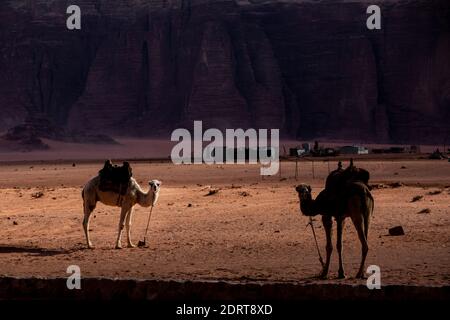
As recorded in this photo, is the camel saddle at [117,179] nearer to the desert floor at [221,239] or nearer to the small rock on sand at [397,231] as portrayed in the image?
the desert floor at [221,239]

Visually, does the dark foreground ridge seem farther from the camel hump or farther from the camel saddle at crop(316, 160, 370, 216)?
the camel hump

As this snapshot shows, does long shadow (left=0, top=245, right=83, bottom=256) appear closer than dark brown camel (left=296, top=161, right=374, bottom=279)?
No

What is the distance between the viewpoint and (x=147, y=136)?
343 feet

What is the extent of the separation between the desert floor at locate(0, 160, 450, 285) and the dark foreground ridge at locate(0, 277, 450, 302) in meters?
0.90

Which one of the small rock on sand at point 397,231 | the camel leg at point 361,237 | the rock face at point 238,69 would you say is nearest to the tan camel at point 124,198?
the small rock on sand at point 397,231

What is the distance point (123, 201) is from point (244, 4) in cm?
10310

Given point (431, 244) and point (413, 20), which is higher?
point (413, 20)

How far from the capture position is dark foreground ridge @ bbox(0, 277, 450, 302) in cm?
1027

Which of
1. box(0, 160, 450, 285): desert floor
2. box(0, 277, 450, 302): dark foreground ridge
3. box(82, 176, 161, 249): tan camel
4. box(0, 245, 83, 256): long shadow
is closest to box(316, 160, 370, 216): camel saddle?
box(0, 160, 450, 285): desert floor

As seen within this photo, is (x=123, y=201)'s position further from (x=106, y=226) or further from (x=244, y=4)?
(x=244, y=4)

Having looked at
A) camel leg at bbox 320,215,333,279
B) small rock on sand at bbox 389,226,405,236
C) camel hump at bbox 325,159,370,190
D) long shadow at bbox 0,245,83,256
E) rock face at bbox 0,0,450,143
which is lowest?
long shadow at bbox 0,245,83,256

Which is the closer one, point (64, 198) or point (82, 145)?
point (64, 198)
